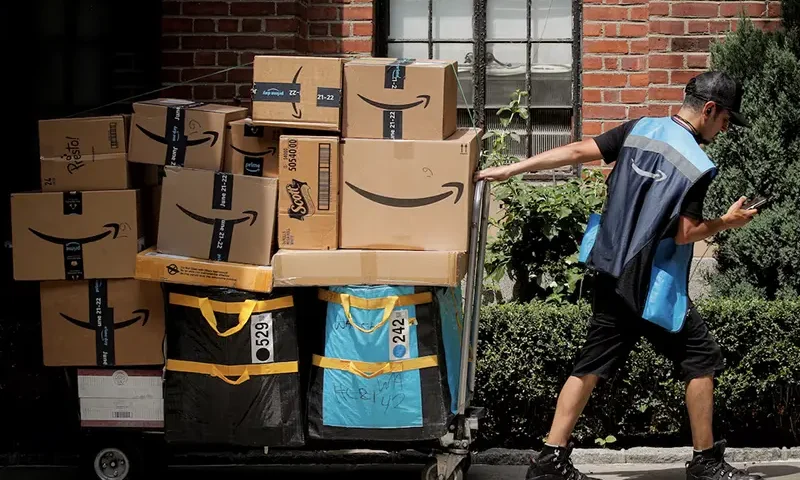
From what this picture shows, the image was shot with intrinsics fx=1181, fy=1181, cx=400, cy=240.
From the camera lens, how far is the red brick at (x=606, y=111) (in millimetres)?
7258

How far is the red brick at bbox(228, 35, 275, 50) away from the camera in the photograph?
7137 mm

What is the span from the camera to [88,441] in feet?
18.1

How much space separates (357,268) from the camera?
495 cm

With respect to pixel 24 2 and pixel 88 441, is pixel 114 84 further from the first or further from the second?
pixel 88 441

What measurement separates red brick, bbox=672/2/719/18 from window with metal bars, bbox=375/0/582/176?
2.19ft

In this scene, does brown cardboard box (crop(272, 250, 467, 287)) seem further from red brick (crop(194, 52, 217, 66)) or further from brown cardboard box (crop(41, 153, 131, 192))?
red brick (crop(194, 52, 217, 66))

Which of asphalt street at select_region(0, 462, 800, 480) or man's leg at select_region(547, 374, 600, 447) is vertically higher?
man's leg at select_region(547, 374, 600, 447)

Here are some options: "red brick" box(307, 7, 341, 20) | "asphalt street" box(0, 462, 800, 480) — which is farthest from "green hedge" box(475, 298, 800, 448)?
"red brick" box(307, 7, 341, 20)

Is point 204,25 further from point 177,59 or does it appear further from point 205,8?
point 177,59

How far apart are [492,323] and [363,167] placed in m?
1.37

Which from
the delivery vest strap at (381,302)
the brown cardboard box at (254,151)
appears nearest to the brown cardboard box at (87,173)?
the brown cardboard box at (254,151)

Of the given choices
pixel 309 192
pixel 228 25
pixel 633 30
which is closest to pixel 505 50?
pixel 633 30

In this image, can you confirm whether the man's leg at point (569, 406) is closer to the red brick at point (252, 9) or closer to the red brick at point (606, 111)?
the red brick at point (606, 111)

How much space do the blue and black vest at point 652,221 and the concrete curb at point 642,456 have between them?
1237 mm
